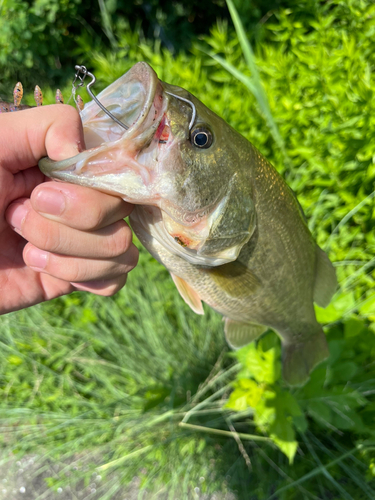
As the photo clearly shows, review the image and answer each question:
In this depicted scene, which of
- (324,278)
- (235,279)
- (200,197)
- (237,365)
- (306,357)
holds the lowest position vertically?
(237,365)

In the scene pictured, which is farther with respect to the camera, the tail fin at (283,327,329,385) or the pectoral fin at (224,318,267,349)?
the tail fin at (283,327,329,385)

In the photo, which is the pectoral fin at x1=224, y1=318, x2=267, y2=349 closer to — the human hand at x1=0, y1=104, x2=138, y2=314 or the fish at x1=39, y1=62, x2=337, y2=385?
the fish at x1=39, y1=62, x2=337, y2=385

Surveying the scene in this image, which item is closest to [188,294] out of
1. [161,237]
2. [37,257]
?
[161,237]

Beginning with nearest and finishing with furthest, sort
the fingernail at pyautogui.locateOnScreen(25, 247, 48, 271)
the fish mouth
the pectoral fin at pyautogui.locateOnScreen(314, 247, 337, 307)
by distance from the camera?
the fish mouth → the fingernail at pyautogui.locateOnScreen(25, 247, 48, 271) → the pectoral fin at pyautogui.locateOnScreen(314, 247, 337, 307)

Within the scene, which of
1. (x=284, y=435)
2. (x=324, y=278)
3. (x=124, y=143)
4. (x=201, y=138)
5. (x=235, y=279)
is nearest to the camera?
(x=124, y=143)

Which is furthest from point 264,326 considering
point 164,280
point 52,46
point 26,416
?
point 52,46

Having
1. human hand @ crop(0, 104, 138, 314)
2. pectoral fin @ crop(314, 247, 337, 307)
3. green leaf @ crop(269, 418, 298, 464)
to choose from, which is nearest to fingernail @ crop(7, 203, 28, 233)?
human hand @ crop(0, 104, 138, 314)

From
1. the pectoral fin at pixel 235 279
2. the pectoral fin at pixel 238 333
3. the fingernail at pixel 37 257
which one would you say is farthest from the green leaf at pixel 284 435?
the fingernail at pixel 37 257

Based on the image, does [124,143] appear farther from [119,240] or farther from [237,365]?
[237,365]
